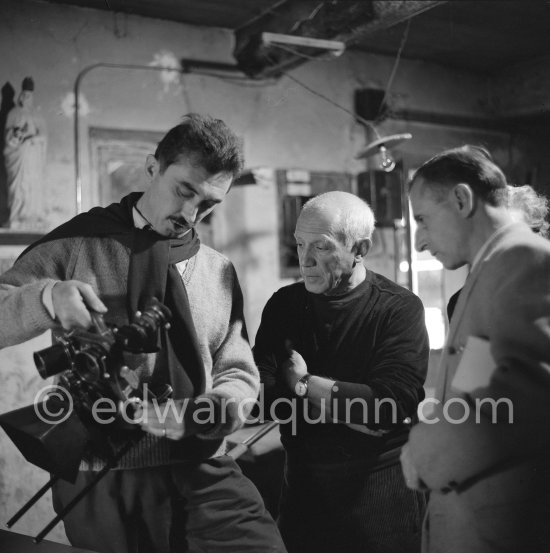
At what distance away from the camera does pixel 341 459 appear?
7.25 ft

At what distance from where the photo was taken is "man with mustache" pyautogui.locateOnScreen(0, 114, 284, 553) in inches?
73.4

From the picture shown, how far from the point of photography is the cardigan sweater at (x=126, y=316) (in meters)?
1.75

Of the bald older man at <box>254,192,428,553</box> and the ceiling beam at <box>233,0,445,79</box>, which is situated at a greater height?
the ceiling beam at <box>233,0,445,79</box>

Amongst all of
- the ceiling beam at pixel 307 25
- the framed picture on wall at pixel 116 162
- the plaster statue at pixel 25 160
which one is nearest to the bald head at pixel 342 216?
the ceiling beam at pixel 307 25

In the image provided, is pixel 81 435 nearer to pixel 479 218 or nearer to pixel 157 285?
pixel 157 285

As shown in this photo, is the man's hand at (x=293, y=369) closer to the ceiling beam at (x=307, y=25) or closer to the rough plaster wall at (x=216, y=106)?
the rough plaster wall at (x=216, y=106)

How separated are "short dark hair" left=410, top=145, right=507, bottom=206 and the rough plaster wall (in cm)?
290

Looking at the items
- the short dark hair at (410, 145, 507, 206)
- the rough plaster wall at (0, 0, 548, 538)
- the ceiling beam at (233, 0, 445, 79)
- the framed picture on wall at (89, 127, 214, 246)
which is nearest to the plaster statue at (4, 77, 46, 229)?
the rough plaster wall at (0, 0, 548, 538)

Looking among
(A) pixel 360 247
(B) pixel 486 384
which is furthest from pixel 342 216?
(B) pixel 486 384

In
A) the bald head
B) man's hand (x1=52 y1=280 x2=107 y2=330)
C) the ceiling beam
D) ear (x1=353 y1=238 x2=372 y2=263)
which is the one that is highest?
the ceiling beam

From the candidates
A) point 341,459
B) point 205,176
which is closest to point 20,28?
point 205,176

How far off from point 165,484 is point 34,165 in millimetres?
2718

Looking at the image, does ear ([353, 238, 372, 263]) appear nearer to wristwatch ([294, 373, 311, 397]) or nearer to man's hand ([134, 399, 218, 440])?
wristwatch ([294, 373, 311, 397])

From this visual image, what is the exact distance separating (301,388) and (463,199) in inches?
32.3
